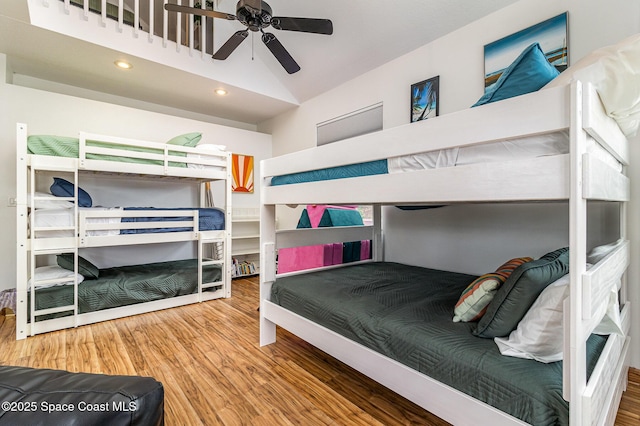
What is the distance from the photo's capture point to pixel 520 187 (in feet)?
2.94

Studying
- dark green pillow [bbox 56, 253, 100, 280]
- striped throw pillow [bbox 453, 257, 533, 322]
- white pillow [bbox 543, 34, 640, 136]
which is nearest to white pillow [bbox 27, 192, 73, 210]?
dark green pillow [bbox 56, 253, 100, 280]

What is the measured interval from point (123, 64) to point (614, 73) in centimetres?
375

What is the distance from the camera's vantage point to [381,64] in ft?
10.3

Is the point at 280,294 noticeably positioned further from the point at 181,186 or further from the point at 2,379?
the point at 181,186

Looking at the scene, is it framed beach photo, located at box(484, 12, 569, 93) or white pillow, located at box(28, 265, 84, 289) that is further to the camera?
white pillow, located at box(28, 265, 84, 289)

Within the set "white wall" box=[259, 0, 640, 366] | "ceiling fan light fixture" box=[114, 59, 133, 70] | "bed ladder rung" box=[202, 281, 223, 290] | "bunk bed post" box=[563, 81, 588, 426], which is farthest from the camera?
"bed ladder rung" box=[202, 281, 223, 290]

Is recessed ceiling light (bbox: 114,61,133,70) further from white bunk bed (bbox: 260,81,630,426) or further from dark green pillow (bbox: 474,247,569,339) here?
dark green pillow (bbox: 474,247,569,339)

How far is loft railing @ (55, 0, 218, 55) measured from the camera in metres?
2.75

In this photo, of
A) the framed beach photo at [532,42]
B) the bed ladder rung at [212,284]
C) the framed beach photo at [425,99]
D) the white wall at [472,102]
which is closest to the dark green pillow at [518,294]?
the white wall at [472,102]

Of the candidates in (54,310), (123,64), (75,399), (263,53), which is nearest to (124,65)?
(123,64)

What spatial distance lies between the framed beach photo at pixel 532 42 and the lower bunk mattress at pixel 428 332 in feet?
5.40

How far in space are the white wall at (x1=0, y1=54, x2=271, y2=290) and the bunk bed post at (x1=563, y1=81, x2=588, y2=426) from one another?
13.2ft

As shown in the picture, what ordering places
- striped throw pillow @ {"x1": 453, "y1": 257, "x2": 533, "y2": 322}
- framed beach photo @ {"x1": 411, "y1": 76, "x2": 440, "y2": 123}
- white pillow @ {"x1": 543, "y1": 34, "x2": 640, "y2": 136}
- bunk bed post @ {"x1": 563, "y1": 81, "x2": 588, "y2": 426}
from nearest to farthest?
bunk bed post @ {"x1": 563, "y1": 81, "x2": 588, "y2": 426}
white pillow @ {"x1": 543, "y1": 34, "x2": 640, "y2": 136}
striped throw pillow @ {"x1": 453, "y1": 257, "x2": 533, "y2": 322}
framed beach photo @ {"x1": 411, "y1": 76, "x2": 440, "y2": 123}

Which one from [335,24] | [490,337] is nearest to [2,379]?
[490,337]
